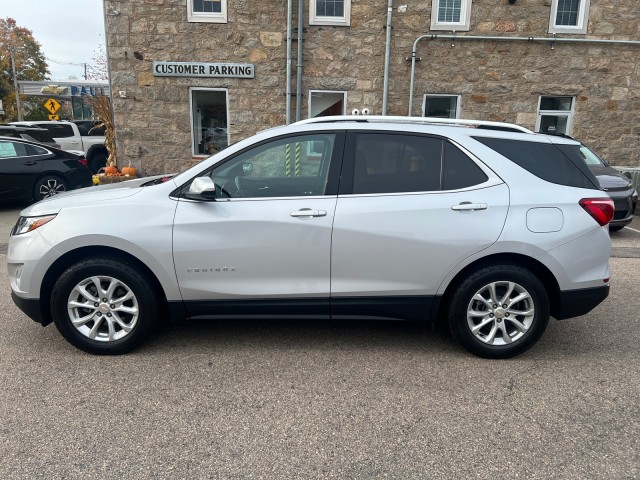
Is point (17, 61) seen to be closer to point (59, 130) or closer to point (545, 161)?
point (59, 130)

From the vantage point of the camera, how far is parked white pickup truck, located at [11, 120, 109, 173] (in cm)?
1435

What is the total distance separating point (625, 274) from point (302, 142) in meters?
4.63

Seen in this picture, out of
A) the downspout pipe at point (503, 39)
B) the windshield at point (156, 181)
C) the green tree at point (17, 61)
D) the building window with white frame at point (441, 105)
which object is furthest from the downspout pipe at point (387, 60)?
the green tree at point (17, 61)

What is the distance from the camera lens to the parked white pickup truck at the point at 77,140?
47.1 feet

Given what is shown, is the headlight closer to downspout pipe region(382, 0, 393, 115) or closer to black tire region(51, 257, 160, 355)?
black tire region(51, 257, 160, 355)

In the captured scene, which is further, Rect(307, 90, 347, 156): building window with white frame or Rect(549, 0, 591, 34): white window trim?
Rect(307, 90, 347, 156): building window with white frame

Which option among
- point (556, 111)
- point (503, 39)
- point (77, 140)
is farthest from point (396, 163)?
point (77, 140)

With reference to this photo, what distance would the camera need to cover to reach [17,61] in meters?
48.2

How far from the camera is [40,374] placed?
11.1ft

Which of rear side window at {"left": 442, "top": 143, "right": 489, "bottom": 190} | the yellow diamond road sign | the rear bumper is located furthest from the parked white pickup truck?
the rear bumper

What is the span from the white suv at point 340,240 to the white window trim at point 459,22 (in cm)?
833

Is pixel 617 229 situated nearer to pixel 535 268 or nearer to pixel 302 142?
pixel 535 268

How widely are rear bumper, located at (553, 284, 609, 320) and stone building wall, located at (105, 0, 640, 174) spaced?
842cm

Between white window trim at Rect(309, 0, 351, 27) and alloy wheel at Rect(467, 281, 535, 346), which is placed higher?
white window trim at Rect(309, 0, 351, 27)
